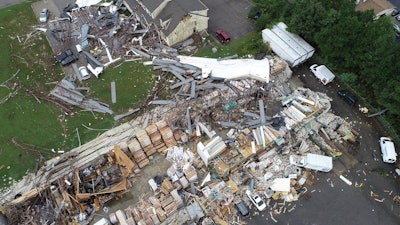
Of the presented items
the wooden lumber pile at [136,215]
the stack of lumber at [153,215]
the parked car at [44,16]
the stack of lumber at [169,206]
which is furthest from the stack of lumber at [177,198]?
the parked car at [44,16]

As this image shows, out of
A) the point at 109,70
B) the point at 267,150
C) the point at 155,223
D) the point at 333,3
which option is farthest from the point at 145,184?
the point at 333,3

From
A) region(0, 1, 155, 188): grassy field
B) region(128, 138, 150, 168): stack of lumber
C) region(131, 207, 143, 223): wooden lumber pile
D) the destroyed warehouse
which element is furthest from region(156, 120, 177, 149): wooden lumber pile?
region(131, 207, 143, 223): wooden lumber pile

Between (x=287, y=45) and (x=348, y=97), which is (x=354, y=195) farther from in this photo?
(x=287, y=45)

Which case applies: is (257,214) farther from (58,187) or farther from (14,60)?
(14,60)

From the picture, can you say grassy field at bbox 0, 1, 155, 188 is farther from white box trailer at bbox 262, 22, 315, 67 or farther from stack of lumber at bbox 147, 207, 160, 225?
white box trailer at bbox 262, 22, 315, 67

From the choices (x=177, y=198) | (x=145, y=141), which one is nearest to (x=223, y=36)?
(x=145, y=141)

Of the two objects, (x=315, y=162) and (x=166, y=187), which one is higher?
(x=315, y=162)

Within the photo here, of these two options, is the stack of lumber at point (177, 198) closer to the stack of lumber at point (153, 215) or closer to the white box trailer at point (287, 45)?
the stack of lumber at point (153, 215)
